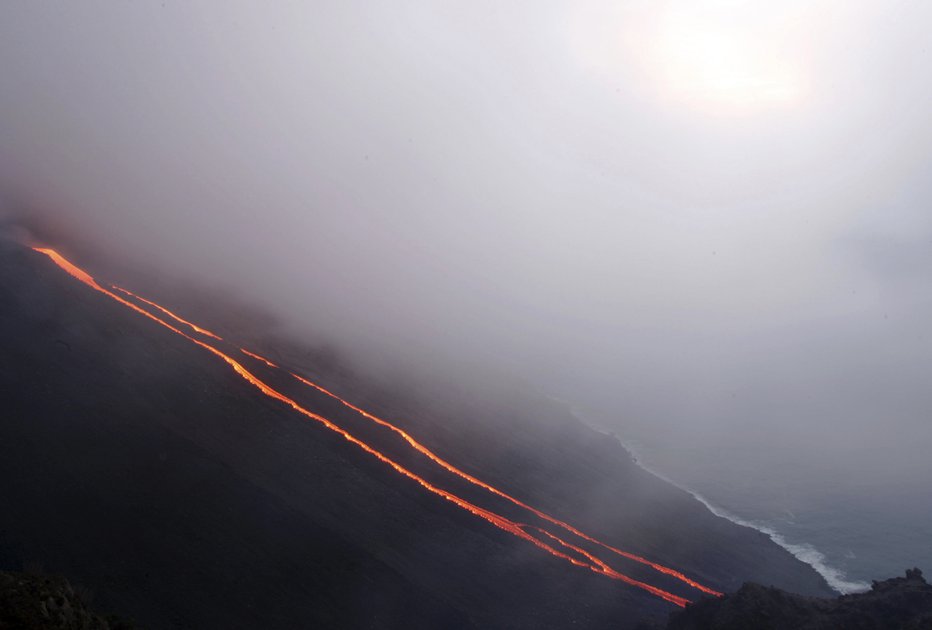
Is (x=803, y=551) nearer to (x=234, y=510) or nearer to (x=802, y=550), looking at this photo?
(x=802, y=550)

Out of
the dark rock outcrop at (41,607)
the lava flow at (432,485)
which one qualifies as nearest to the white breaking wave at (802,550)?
the lava flow at (432,485)

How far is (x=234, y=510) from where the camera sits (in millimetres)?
20781

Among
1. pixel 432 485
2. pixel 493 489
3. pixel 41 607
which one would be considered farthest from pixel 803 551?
pixel 41 607

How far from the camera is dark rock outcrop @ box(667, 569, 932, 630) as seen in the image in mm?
18609

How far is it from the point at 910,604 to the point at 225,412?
2107cm

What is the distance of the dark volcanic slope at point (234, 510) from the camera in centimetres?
1828

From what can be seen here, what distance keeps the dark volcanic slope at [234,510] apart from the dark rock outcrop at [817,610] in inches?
115

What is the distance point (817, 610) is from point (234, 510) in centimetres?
1623

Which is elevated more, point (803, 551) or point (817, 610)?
point (803, 551)

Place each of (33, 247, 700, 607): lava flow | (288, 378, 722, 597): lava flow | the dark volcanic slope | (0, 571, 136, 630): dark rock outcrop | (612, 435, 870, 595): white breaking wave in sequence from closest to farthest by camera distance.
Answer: (0, 571, 136, 630): dark rock outcrop, the dark volcanic slope, (33, 247, 700, 607): lava flow, (288, 378, 722, 597): lava flow, (612, 435, 870, 595): white breaking wave

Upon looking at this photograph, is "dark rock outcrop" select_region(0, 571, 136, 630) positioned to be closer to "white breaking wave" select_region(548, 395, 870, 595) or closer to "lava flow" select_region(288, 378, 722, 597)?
"lava flow" select_region(288, 378, 722, 597)

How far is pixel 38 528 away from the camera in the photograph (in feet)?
60.1

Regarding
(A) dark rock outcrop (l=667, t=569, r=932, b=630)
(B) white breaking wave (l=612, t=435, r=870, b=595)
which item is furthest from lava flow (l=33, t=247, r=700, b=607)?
(B) white breaking wave (l=612, t=435, r=870, b=595)

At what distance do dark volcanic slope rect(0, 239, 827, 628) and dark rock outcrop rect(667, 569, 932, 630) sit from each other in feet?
9.62
